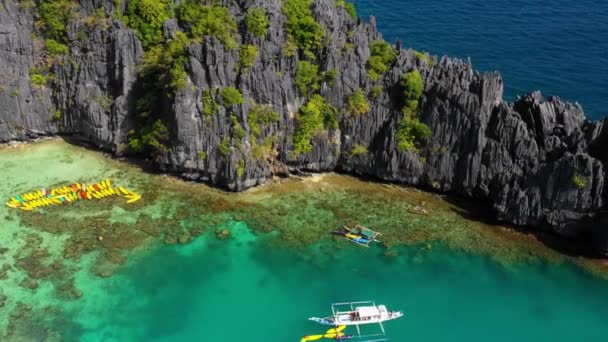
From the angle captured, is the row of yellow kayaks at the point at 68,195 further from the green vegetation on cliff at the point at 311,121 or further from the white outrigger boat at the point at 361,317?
the white outrigger boat at the point at 361,317

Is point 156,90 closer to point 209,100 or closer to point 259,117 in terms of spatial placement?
point 209,100

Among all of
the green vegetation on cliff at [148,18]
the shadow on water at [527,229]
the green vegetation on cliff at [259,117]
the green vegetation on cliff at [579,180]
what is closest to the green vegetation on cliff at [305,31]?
the green vegetation on cliff at [259,117]

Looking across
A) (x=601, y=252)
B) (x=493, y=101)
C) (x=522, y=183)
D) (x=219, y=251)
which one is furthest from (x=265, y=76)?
(x=601, y=252)

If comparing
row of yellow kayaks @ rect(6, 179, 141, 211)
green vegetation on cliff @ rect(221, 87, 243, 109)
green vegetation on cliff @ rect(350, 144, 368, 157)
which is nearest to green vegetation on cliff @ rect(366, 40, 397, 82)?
green vegetation on cliff @ rect(350, 144, 368, 157)

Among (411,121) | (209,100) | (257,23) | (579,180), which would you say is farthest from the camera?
(411,121)

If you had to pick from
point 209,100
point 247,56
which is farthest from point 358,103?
point 209,100
